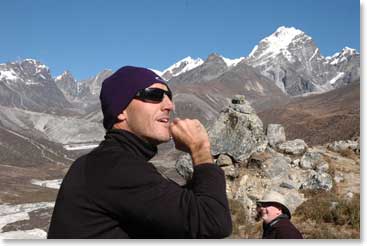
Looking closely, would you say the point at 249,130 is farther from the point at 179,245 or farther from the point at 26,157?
the point at 26,157

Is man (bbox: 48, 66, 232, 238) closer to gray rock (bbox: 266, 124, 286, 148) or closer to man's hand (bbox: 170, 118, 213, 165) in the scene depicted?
man's hand (bbox: 170, 118, 213, 165)

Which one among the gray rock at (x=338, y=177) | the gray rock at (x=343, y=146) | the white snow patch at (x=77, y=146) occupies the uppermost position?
the white snow patch at (x=77, y=146)

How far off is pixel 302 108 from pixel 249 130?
465 ft

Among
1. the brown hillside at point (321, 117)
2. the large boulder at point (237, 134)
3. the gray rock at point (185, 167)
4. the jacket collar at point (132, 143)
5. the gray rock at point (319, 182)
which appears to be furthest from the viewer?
the brown hillside at point (321, 117)

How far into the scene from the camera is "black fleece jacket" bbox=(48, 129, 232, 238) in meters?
1.63

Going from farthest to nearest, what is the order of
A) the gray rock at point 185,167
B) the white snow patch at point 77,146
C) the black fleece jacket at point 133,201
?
the white snow patch at point 77,146, the gray rock at point 185,167, the black fleece jacket at point 133,201

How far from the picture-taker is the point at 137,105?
6.36 feet

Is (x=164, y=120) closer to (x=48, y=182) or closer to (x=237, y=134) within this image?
(x=237, y=134)

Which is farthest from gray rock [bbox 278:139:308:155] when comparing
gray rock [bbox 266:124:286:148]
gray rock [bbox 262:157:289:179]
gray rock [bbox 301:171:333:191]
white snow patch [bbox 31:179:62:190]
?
Result: white snow patch [bbox 31:179:62:190]

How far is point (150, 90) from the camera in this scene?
77.0 inches

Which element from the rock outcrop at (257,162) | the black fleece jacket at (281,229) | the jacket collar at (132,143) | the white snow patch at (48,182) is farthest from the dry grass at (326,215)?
the white snow patch at (48,182)

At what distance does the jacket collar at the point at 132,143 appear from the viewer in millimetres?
1843

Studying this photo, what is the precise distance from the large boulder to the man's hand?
451 inches

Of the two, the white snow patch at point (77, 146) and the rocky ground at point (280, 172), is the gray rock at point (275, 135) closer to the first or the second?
the rocky ground at point (280, 172)
